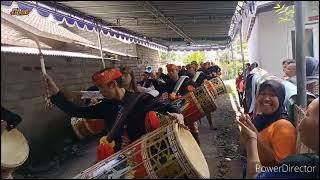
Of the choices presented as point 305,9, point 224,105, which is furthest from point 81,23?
point 224,105

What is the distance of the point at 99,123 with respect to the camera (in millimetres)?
2271

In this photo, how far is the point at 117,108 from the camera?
1.97 meters

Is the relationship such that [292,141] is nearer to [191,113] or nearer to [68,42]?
[68,42]

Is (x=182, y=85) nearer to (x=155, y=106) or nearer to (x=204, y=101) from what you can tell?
(x=204, y=101)

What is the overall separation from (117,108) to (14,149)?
30.5 inches

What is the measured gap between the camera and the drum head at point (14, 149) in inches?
42.7

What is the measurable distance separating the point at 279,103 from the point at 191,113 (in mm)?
2521

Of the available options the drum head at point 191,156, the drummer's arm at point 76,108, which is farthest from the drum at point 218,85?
the drum head at point 191,156

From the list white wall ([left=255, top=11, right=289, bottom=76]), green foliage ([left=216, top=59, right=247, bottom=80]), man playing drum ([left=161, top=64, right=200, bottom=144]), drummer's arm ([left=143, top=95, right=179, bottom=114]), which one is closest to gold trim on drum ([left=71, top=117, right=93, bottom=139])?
drummer's arm ([left=143, top=95, right=179, bottom=114])

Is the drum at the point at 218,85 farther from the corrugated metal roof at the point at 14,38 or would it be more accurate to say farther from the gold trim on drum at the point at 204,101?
the corrugated metal roof at the point at 14,38

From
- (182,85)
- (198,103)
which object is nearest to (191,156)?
(198,103)

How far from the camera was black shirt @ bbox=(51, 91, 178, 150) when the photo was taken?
171 cm

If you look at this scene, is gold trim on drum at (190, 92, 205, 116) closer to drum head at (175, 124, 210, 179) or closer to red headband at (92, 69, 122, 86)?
red headband at (92, 69, 122, 86)

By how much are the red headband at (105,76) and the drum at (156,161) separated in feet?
1.11
